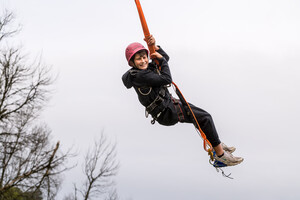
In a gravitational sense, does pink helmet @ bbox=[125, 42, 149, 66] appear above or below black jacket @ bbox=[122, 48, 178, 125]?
above

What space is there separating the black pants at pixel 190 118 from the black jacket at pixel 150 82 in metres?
0.02

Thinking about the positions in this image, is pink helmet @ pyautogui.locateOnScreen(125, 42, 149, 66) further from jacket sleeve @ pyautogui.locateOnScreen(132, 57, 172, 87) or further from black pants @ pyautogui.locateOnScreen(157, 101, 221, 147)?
black pants @ pyautogui.locateOnScreen(157, 101, 221, 147)

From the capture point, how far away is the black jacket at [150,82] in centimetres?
394

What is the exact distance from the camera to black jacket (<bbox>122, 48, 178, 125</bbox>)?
12.9 feet

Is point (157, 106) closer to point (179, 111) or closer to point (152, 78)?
point (179, 111)

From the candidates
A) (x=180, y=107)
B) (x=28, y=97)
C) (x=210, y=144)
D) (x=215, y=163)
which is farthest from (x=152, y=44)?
(x=28, y=97)

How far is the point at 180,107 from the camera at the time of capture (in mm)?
4430

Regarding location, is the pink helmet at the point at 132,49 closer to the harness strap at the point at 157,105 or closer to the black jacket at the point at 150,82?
the black jacket at the point at 150,82

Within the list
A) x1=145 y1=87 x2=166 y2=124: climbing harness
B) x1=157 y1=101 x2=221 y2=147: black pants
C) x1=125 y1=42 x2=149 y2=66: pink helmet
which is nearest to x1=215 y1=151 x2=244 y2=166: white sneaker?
x1=157 y1=101 x2=221 y2=147: black pants

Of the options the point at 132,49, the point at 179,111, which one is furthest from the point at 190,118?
the point at 132,49

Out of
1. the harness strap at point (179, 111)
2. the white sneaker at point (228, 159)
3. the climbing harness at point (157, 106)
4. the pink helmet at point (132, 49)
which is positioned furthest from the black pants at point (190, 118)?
the pink helmet at point (132, 49)

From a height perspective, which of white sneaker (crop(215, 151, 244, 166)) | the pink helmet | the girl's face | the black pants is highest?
the pink helmet

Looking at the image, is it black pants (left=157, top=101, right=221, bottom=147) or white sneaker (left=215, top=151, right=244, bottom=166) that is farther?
white sneaker (left=215, top=151, right=244, bottom=166)

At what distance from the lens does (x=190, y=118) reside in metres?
4.43
